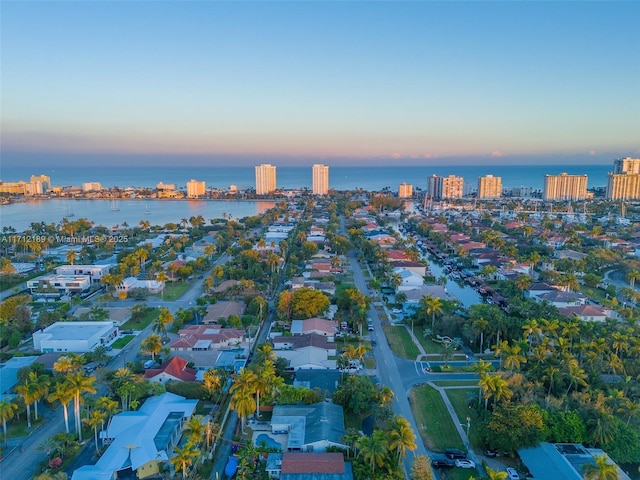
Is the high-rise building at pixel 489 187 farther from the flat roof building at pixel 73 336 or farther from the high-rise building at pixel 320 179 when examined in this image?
Result: the flat roof building at pixel 73 336

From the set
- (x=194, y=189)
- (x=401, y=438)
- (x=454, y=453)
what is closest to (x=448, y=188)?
(x=194, y=189)

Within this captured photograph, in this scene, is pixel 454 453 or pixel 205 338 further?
pixel 205 338

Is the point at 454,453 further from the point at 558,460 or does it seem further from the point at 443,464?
the point at 558,460

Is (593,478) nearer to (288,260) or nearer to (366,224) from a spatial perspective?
(288,260)

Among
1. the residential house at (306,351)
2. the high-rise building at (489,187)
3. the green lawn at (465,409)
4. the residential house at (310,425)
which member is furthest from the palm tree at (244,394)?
the high-rise building at (489,187)

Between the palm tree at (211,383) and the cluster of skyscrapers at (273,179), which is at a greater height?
the cluster of skyscrapers at (273,179)

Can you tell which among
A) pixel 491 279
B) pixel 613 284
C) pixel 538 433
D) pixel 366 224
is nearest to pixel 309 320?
pixel 538 433

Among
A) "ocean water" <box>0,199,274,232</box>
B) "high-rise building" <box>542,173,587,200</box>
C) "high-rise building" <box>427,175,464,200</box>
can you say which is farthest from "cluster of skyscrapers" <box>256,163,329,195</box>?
"high-rise building" <box>542,173,587,200</box>
